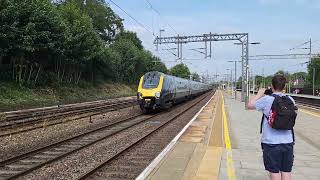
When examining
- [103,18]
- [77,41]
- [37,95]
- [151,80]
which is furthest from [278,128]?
[103,18]

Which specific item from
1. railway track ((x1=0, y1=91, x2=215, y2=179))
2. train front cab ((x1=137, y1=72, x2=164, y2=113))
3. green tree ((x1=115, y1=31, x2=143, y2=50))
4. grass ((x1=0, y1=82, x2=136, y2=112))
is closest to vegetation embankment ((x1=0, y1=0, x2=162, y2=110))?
grass ((x1=0, y1=82, x2=136, y2=112))

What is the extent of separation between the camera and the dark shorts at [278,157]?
6.18m

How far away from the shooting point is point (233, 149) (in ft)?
42.7

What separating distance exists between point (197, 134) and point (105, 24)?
76.5 meters

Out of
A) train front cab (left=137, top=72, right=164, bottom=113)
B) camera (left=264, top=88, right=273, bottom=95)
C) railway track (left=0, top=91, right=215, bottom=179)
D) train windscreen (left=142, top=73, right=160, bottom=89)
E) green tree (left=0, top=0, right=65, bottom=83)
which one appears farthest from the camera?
green tree (left=0, top=0, right=65, bottom=83)

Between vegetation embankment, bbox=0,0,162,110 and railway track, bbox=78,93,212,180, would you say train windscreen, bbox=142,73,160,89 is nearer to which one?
vegetation embankment, bbox=0,0,162,110

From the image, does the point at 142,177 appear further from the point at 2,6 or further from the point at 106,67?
the point at 106,67

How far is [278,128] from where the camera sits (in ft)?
20.0

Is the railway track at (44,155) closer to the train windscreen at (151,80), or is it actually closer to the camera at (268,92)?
the camera at (268,92)

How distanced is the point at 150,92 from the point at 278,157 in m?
24.9

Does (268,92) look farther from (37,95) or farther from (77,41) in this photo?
(77,41)

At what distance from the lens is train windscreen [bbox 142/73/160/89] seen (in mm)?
31719

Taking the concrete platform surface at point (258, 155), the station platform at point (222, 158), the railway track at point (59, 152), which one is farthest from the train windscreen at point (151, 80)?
the station platform at point (222, 158)

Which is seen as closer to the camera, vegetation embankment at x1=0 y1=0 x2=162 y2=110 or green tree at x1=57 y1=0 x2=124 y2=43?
vegetation embankment at x1=0 y1=0 x2=162 y2=110
